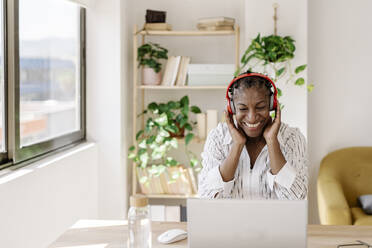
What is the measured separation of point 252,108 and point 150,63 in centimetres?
187

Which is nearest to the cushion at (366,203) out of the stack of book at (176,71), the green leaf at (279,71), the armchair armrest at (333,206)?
the armchair armrest at (333,206)

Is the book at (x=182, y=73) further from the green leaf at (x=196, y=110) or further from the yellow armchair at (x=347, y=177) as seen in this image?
the yellow armchair at (x=347, y=177)

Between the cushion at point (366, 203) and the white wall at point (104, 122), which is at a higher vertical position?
the white wall at point (104, 122)

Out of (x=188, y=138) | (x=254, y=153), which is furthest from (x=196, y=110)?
(x=254, y=153)

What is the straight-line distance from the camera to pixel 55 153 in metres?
3.08

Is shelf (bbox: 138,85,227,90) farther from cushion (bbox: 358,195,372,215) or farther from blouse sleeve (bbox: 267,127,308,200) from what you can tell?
blouse sleeve (bbox: 267,127,308,200)

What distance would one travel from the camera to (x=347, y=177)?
3.70 metres

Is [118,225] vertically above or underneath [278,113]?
underneath

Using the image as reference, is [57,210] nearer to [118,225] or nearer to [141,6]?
[118,225]

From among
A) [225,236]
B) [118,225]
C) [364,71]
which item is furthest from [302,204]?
[364,71]

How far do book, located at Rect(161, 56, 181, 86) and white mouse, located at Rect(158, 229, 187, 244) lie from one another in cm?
210

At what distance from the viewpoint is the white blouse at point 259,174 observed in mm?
2072

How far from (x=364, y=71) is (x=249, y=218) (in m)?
2.93

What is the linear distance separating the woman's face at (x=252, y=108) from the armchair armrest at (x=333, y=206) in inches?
51.1
